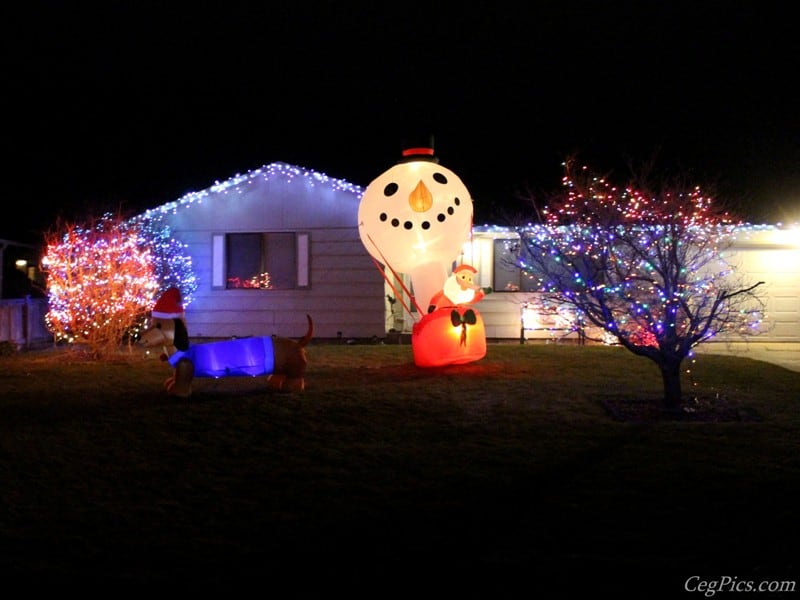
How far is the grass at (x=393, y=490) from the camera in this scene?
4.47 m

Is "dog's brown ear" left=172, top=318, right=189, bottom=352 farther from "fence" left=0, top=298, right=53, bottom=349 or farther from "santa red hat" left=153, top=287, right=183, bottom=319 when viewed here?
"fence" left=0, top=298, right=53, bottom=349

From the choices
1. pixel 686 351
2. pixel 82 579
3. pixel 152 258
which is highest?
pixel 152 258

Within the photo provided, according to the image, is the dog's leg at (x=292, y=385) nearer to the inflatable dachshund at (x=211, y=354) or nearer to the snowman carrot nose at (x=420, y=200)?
the inflatable dachshund at (x=211, y=354)

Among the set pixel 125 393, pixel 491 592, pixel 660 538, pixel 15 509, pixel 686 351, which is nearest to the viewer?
pixel 491 592

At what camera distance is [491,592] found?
4.18m

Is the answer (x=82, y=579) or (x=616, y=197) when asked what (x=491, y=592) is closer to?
(x=82, y=579)

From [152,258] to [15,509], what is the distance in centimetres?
1041

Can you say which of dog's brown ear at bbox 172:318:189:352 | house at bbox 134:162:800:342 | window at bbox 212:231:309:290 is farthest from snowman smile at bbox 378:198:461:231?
window at bbox 212:231:309:290

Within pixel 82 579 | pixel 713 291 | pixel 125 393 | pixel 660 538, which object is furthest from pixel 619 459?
pixel 713 291

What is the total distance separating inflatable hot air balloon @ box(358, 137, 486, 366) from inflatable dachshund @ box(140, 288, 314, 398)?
257cm

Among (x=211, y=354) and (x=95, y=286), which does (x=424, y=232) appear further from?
(x=95, y=286)

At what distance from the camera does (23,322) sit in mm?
16297

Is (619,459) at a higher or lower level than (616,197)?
lower

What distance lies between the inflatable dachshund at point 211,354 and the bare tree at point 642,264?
332 centimetres
